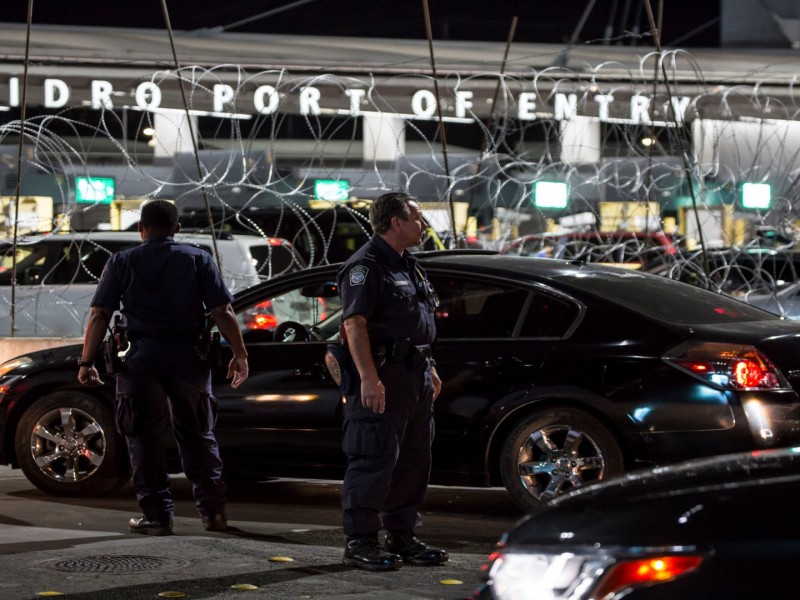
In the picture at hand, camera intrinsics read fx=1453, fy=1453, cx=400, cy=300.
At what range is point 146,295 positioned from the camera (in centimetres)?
677

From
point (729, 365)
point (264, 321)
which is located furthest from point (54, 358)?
point (729, 365)

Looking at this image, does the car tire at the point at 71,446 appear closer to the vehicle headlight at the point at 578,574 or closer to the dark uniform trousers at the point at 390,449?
the dark uniform trousers at the point at 390,449

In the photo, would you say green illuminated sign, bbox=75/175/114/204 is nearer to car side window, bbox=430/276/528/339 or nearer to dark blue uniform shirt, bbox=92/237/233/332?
dark blue uniform shirt, bbox=92/237/233/332

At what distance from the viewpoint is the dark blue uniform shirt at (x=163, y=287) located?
676cm

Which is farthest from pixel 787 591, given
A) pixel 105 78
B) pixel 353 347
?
pixel 105 78

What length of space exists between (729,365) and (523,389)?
1.00 m

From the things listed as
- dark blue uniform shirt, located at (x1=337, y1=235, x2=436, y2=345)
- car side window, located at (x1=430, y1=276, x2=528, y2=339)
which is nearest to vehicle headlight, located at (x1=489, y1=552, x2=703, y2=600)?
dark blue uniform shirt, located at (x1=337, y1=235, x2=436, y2=345)

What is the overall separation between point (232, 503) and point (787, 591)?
18.0ft

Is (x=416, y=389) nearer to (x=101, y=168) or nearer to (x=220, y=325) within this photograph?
(x=220, y=325)

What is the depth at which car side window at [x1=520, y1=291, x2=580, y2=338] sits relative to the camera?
720 cm

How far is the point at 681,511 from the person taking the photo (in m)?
2.98

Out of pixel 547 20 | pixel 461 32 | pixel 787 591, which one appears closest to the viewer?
pixel 787 591

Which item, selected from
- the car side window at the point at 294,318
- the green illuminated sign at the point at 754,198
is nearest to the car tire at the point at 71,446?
the car side window at the point at 294,318

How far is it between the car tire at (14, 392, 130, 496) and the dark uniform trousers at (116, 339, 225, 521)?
1.14 m
